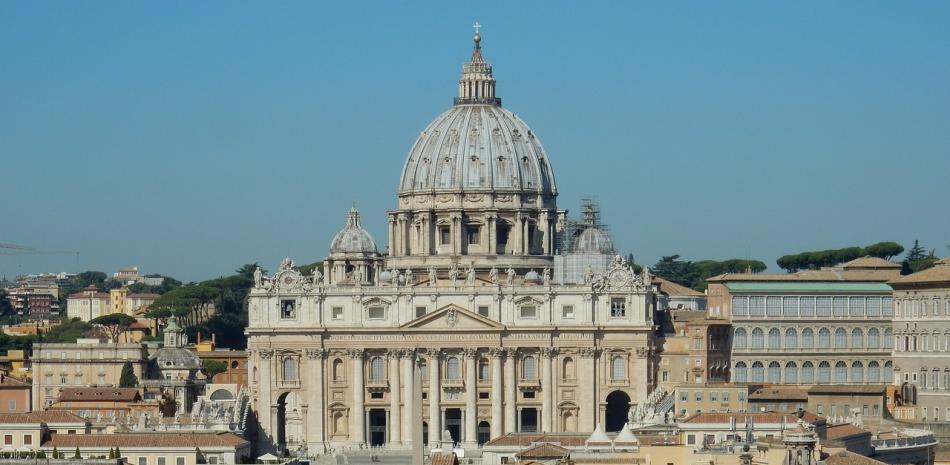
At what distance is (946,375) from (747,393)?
7.72 metres

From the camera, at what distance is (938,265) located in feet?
455

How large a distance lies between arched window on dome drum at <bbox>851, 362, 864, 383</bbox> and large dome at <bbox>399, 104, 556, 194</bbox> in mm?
29774

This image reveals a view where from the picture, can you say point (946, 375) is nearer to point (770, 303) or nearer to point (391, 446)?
point (770, 303)

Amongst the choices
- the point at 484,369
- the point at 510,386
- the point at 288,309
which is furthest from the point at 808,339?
the point at 288,309

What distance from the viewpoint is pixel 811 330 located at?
143875 mm

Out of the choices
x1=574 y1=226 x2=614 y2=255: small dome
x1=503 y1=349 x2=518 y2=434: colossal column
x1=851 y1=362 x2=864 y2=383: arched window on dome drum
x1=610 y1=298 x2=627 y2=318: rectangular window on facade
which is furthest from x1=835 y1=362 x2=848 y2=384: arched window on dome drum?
x1=574 y1=226 x2=614 y2=255: small dome

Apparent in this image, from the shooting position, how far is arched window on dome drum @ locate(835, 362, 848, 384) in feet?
470

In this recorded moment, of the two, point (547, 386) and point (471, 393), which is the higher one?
point (547, 386)

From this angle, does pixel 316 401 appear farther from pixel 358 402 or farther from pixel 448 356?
pixel 448 356

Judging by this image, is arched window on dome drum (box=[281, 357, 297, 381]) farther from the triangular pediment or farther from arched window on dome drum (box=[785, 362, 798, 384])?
arched window on dome drum (box=[785, 362, 798, 384])

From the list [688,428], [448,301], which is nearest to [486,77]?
[448,301]

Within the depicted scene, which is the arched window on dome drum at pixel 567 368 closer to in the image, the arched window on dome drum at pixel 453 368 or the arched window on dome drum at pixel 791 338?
the arched window on dome drum at pixel 453 368

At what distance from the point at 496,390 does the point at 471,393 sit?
1.11 m

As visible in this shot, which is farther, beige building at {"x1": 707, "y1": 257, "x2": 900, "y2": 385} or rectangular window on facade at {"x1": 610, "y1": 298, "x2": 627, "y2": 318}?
rectangular window on facade at {"x1": 610, "y1": 298, "x2": 627, "y2": 318}
